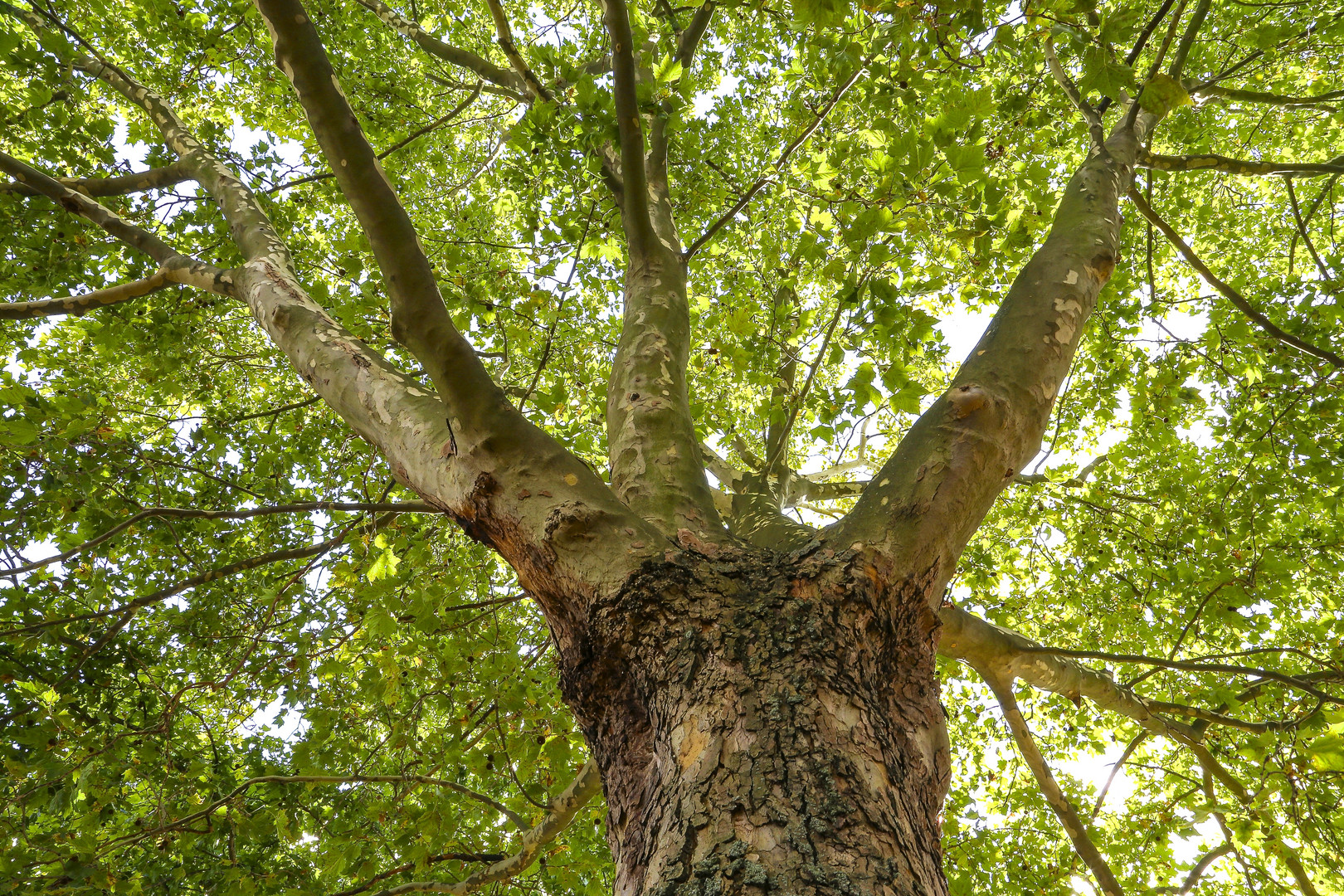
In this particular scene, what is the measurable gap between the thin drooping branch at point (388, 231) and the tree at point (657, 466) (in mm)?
16

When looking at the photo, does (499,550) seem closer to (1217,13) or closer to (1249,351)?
(1249,351)

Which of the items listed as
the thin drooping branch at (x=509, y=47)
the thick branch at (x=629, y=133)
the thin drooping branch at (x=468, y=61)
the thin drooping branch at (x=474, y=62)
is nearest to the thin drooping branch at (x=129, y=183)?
the thin drooping branch at (x=509, y=47)

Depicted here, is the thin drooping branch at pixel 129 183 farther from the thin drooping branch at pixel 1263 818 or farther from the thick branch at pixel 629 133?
the thin drooping branch at pixel 1263 818

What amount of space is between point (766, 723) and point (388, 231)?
5.85 feet

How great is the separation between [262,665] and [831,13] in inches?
152

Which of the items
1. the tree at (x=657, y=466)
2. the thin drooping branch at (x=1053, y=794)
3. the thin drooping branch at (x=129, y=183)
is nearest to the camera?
the tree at (x=657, y=466)

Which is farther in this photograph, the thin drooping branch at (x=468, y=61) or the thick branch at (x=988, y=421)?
the thin drooping branch at (x=468, y=61)

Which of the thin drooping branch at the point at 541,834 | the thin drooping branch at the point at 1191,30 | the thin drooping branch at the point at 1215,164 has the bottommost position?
the thin drooping branch at the point at 541,834

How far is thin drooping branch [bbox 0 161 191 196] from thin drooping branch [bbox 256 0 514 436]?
2240 mm

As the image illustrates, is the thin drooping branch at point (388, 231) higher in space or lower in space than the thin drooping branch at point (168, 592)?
higher

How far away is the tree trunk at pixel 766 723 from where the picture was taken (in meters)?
1.19

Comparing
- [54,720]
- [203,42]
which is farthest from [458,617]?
[203,42]

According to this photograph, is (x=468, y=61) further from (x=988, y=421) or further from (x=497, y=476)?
(x=988, y=421)

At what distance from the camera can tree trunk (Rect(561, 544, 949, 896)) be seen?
46.8 inches
